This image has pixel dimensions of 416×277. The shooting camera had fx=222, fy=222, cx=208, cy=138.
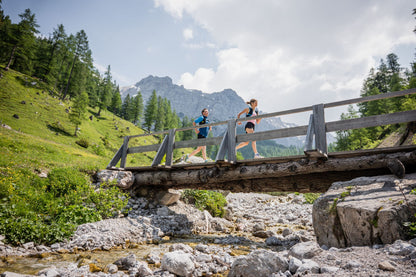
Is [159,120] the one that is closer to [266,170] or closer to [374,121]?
[266,170]

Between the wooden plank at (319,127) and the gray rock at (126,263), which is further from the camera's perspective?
the wooden plank at (319,127)

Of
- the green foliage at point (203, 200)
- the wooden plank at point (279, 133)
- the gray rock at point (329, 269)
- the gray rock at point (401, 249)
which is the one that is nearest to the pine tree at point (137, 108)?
the green foliage at point (203, 200)

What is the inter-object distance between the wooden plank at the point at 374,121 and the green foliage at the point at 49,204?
8.51 meters

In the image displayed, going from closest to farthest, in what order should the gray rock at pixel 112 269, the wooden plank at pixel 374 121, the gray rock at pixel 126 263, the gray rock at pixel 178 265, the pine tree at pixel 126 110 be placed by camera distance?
the gray rock at pixel 178 265, the gray rock at pixel 112 269, the gray rock at pixel 126 263, the wooden plank at pixel 374 121, the pine tree at pixel 126 110

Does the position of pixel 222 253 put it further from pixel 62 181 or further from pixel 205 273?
pixel 62 181

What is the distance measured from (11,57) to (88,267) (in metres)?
69.1

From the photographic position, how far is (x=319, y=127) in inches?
257

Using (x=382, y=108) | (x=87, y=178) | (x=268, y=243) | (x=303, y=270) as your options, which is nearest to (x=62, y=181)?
(x=87, y=178)

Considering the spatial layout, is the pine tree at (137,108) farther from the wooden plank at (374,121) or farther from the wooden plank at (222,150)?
the wooden plank at (374,121)

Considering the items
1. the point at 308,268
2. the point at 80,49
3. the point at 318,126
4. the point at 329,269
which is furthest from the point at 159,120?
the point at 329,269

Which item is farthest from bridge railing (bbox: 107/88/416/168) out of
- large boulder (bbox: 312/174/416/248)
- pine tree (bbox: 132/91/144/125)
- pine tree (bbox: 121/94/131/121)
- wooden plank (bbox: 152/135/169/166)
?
pine tree (bbox: 121/94/131/121)

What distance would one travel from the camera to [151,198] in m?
11.4

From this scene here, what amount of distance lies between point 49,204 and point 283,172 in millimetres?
7870

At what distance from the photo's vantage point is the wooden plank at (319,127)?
6340 millimetres
